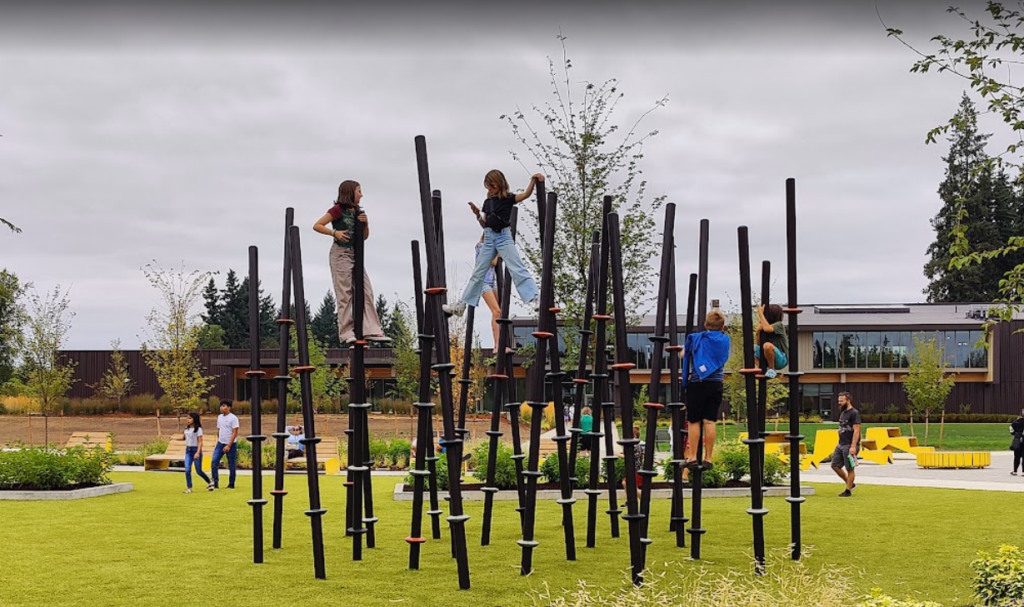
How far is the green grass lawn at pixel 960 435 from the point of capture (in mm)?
40781

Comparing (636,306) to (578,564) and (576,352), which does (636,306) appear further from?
(578,564)

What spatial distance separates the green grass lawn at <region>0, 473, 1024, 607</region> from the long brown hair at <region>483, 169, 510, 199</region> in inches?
A: 142

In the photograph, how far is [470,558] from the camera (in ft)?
32.8

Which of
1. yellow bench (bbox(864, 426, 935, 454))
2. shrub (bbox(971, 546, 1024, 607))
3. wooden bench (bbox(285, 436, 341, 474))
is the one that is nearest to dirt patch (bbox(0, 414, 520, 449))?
wooden bench (bbox(285, 436, 341, 474))

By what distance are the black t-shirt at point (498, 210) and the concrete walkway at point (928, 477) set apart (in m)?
14.2

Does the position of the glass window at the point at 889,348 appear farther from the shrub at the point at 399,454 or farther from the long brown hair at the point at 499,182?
the long brown hair at the point at 499,182

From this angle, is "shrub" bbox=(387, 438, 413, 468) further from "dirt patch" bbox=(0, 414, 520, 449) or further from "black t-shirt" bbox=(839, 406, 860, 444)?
"dirt patch" bbox=(0, 414, 520, 449)

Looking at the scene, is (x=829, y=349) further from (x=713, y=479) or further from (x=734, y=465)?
(x=713, y=479)

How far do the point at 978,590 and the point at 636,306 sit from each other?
12.4 m

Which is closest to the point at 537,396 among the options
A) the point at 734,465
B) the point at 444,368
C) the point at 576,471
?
the point at 444,368

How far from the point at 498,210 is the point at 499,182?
280 millimetres

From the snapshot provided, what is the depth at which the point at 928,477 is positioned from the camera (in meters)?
23.9

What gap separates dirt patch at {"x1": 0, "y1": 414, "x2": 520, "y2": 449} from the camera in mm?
45156

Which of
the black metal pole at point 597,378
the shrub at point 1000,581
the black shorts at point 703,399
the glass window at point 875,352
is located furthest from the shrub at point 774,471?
the glass window at point 875,352
